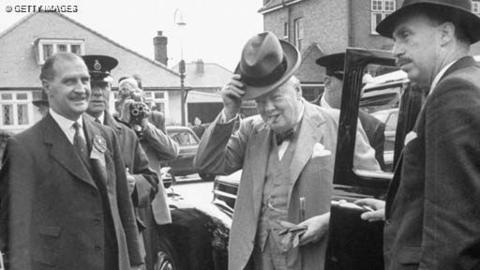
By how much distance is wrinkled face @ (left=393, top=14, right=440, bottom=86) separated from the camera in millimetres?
2092

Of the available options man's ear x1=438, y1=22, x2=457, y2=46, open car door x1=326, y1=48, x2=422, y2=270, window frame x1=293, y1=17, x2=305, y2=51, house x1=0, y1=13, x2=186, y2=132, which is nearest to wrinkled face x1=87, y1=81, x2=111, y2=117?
open car door x1=326, y1=48, x2=422, y2=270

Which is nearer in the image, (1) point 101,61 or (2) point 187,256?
(1) point 101,61

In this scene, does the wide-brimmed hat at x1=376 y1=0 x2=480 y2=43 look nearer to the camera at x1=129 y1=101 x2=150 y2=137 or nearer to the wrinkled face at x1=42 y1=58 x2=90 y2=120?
the wrinkled face at x1=42 y1=58 x2=90 y2=120

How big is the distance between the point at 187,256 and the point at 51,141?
89.3 inches

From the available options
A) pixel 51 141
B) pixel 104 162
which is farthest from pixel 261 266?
pixel 51 141

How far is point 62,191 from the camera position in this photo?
3.13 meters

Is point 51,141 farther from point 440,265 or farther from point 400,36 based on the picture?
point 440,265

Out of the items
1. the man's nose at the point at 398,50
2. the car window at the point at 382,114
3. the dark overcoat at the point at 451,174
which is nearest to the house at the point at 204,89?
the car window at the point at 382,114

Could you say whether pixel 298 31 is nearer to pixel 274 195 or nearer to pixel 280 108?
pixel 280 108

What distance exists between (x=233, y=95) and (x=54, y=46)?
1267 inches

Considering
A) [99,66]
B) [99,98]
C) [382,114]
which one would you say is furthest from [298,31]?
[382,114]

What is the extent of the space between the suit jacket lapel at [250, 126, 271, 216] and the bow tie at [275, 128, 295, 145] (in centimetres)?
6

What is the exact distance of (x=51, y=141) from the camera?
10.6ft

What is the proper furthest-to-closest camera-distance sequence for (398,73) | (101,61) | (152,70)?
(152,70) < (101,61) < (398,73)
